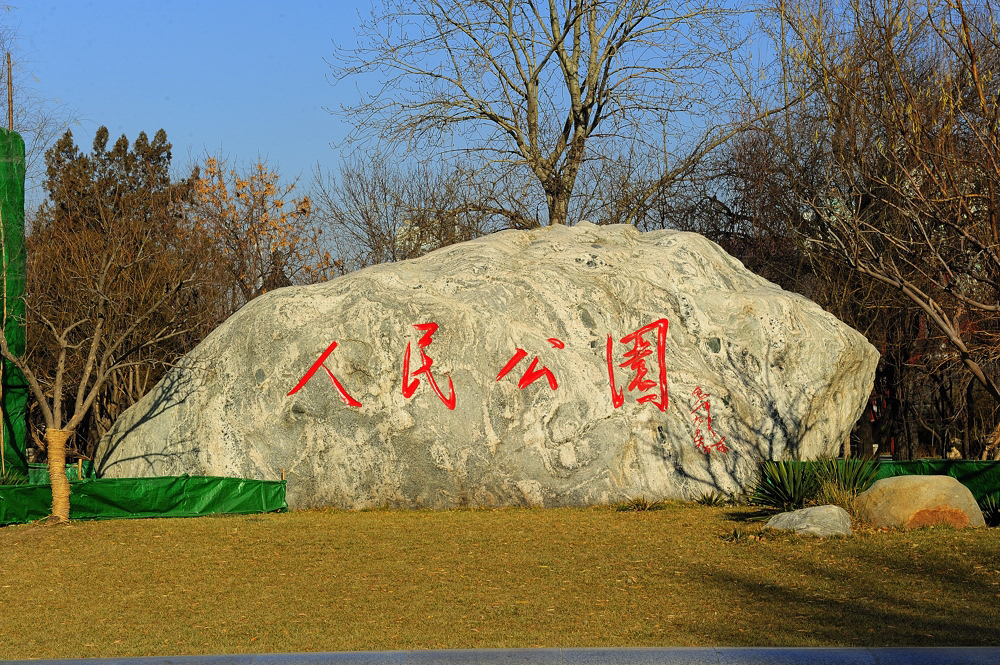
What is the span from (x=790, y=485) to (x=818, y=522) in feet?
6.70

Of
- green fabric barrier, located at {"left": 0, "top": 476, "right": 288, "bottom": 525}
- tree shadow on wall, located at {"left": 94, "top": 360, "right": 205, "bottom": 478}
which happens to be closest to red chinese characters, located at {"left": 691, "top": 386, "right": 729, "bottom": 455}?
green fabric barrier, located at {"left": 0, "top": 476, "right": 288, "bottom": 525}

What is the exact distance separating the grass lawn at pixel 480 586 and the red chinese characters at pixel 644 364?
2867 millimetres

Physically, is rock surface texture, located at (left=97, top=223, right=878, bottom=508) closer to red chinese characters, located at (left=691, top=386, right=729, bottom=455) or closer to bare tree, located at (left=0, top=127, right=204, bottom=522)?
red chinese characters, located at (left=691, top=386, right=729, bottom=455)

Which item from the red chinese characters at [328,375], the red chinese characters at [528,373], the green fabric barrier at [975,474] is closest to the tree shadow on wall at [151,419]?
the red chinese characters at [328,375]

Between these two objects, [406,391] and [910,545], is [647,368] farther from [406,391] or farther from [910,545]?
[910,545]

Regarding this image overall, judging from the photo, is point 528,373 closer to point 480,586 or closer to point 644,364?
point 644,364

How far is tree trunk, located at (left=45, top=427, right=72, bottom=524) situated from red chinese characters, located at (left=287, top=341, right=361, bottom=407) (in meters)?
3.91

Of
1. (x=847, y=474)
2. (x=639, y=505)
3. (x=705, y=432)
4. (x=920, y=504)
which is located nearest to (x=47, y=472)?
(x=639, y=505)

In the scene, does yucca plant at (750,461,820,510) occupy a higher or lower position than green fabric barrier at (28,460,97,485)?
lower

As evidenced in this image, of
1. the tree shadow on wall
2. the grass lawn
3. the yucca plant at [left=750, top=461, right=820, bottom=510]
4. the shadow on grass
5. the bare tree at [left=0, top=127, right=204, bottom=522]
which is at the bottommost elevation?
the shadow on grass

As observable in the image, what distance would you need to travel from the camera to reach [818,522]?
1370 centimetres

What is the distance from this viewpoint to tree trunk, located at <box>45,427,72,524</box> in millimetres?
16125

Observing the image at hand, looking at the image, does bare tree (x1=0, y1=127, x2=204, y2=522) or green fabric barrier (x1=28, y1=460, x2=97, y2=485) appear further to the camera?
green fabric barrier (x1=28, y1=460, x2=97, y2=485)

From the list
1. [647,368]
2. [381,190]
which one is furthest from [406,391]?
[381,190]
